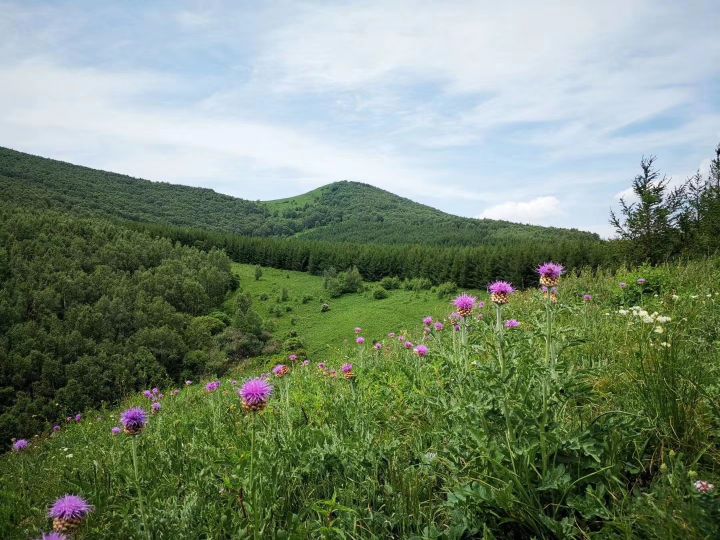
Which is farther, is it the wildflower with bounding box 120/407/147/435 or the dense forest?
the dense forest

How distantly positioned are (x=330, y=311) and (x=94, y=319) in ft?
114

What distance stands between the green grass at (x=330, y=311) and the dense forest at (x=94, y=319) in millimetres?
6339

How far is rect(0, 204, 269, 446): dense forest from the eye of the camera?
47.2 m

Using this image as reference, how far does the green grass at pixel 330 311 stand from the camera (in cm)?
5275

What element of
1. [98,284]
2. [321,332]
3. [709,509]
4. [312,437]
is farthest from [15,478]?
[98,284]

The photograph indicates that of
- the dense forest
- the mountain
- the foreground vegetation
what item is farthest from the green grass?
the mountain

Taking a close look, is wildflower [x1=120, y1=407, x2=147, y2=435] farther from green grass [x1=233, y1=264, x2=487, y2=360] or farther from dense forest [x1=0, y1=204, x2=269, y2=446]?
green grass [x1=233, y1=264, x2=487, y2=360]

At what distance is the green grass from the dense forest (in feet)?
20.8

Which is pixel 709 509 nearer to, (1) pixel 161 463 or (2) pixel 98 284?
(1) pixel 161 463

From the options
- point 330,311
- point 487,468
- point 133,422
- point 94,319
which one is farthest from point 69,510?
point 330,311

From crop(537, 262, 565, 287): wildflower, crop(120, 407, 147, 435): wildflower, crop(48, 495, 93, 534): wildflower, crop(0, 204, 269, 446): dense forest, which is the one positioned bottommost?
crop(0, 204, 269, 446): dense forest

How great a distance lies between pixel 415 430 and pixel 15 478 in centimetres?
647

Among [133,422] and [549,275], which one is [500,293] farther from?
[133,422]

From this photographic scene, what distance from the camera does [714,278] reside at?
8.78 m
